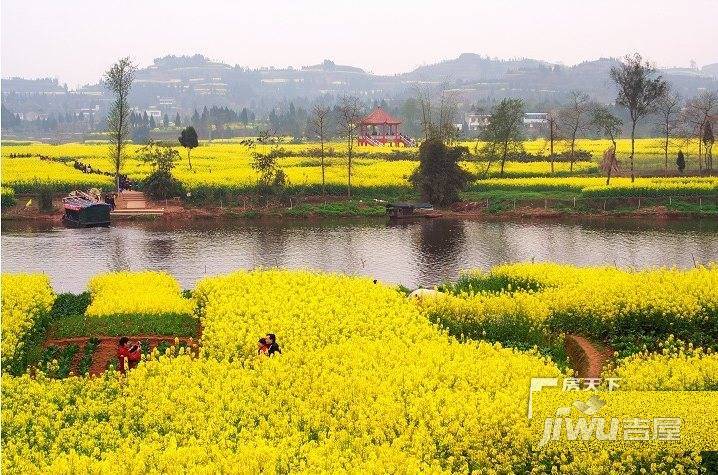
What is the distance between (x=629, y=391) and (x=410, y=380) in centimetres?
395

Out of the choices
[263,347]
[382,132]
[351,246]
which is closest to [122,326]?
[263,347]

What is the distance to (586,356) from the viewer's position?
20.6m

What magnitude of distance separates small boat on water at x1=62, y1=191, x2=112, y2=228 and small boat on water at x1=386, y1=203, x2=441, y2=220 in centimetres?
1692

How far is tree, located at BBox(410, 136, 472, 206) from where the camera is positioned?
183ft

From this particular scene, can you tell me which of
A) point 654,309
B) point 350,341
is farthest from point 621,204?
point 350,341

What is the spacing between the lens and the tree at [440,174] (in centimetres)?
5588

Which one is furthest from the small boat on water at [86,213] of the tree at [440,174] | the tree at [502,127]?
the tree at [502,127]

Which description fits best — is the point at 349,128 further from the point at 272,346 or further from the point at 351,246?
the point at 272,346

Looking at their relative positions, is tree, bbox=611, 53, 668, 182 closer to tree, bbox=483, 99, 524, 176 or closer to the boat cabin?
tree, bbox=483, 99, 524, 176

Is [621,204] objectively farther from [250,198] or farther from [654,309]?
[654,309]

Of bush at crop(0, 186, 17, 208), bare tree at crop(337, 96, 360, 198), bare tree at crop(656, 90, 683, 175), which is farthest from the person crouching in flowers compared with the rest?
bare tree at crop(656, 90, 683, 175)

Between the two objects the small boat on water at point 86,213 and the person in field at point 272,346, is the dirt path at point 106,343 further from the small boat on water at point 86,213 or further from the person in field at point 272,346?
the small boat on water at point 86,213

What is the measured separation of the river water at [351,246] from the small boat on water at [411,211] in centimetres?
183

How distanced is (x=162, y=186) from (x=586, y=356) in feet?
136
